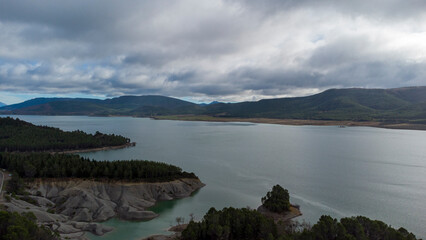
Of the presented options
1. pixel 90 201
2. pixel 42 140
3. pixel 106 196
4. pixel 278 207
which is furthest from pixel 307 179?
pixel 42 140

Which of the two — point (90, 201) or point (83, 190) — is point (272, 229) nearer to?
point (90, 201)

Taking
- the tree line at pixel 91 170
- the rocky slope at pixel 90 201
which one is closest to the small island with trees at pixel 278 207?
the rocky slope at pixel 90 201

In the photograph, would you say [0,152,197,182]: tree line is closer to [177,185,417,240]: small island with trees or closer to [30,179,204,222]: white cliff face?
[30,179,204,222]: white cliff face

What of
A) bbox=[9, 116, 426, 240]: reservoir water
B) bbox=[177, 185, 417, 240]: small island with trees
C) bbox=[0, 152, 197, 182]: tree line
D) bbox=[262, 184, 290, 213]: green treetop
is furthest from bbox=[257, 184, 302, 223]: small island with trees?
bbox=[0, 152, 197, 182]: tree line

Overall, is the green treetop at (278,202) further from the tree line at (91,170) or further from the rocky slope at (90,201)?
the tree line at (91,170)

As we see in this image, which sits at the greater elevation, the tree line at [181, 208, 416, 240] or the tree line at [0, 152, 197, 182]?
the tree line at [0, 152, 197, 182]

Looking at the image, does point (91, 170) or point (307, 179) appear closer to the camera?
point (91, 170)
